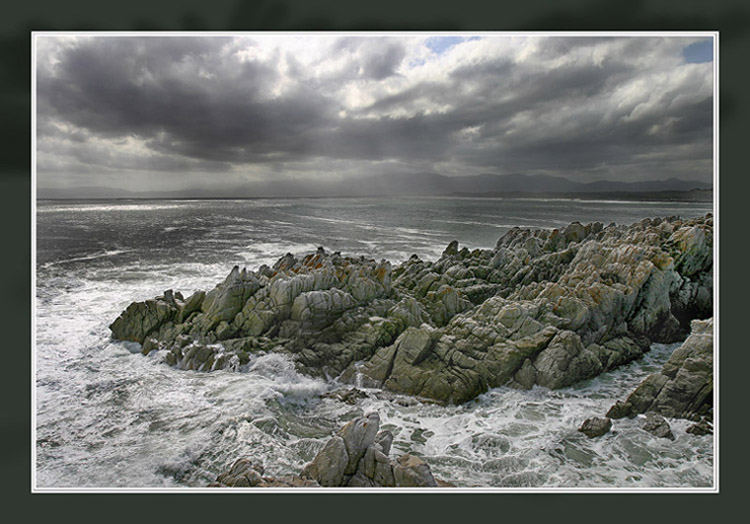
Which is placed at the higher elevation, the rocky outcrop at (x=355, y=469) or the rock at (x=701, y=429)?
the rock at (x=701, y=429)

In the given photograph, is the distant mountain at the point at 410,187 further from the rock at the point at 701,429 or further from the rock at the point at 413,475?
the rock at the point at 413,475

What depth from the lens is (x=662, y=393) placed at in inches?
131

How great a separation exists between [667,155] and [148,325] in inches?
227

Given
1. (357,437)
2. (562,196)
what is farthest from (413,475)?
(562,196)

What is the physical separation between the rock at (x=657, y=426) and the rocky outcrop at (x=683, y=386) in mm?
68

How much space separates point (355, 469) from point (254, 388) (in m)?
1.30

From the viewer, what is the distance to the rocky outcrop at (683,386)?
3283 millimetres

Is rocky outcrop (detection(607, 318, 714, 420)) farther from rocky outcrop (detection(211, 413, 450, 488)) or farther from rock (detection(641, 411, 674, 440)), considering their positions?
rocky outcrop (detection(211, 413, 450, 488))

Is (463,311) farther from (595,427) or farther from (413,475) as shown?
(413,475)

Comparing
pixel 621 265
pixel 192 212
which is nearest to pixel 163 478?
pixel 192 212

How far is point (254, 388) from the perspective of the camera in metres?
3.52

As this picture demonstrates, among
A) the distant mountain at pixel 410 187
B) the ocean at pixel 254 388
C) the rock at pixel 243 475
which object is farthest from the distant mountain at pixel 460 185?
the rock at pixel 243 475

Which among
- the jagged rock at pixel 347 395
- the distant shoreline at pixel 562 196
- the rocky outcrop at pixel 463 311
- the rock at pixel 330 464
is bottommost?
the rock at pixel 330 464

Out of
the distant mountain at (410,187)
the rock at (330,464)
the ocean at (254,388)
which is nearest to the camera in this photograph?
the rock at (330,464)
